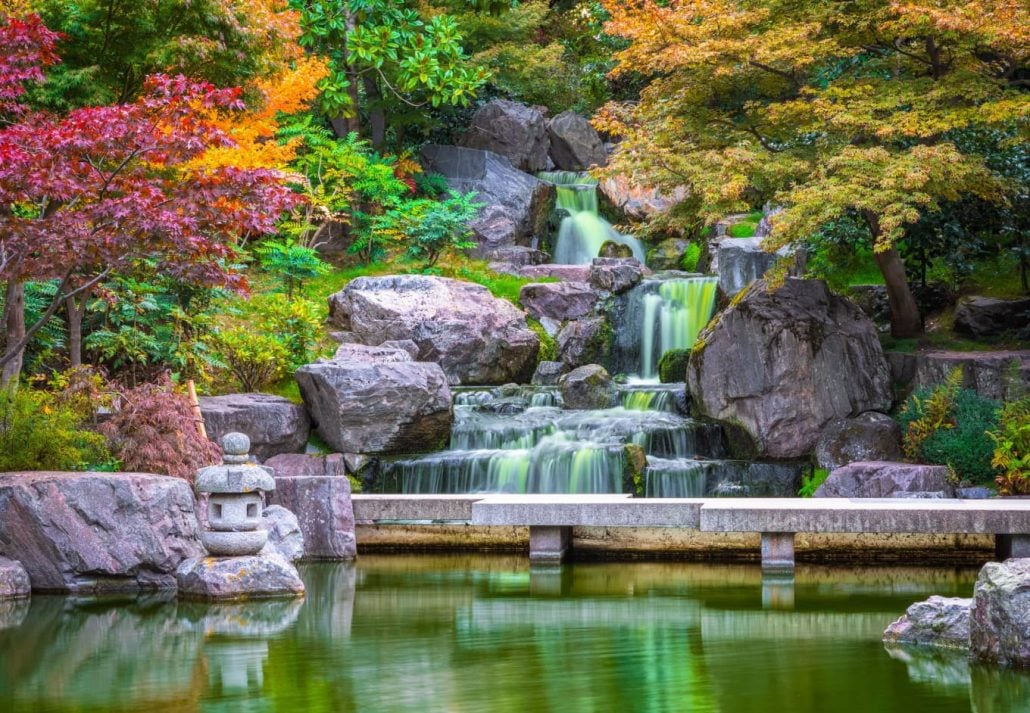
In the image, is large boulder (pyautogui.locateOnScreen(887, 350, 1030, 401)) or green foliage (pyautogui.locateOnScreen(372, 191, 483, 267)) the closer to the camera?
large boulder (pyautogui.locateOnScreen(887, 350, 1030, 401))

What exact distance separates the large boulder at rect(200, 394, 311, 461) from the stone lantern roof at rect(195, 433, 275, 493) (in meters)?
4.99

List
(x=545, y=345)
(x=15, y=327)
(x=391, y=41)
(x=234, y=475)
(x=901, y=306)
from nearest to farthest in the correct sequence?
(x=234, y=475) → (x=15, y=327) → (x=391, y=41) → (x=901, y=306) → (x=545, y=345)

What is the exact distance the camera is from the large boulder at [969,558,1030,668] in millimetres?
8000

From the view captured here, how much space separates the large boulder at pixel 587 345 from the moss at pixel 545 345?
0.17 metres

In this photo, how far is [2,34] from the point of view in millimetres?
12312

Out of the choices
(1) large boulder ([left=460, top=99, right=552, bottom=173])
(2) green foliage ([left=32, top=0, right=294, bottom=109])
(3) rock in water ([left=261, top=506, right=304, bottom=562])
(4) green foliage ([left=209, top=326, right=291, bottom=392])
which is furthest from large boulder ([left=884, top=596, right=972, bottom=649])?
(1) large boulder ([left=460, top=99, right=552, bottom=173])

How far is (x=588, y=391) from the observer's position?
18500 mm

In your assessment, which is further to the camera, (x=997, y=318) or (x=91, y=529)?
(x=997, y=318)

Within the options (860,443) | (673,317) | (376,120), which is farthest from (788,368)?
(376,120)

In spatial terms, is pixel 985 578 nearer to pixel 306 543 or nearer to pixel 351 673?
pixel 351 673

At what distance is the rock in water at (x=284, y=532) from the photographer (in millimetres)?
13016

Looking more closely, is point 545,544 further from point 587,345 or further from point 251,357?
point 587,345

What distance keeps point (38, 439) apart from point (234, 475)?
9.06 feet

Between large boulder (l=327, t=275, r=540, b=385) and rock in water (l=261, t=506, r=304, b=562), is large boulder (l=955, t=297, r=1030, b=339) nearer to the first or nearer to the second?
large boulder (l=327, t=275, r=540, b=385)
